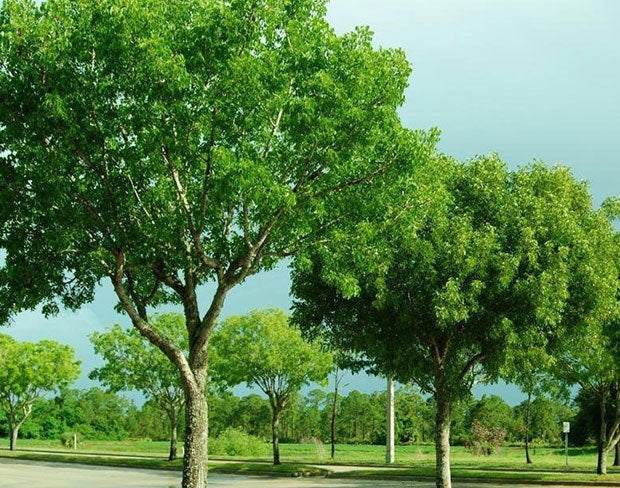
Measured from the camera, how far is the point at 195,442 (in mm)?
18250

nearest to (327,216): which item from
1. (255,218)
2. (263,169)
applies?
(255,218)

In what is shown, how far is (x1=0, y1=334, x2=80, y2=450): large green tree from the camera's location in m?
59.6

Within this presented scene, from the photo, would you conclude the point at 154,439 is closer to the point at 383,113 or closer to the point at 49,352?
the point at 49,352

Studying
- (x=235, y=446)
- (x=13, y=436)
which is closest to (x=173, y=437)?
(x=235, y=446)

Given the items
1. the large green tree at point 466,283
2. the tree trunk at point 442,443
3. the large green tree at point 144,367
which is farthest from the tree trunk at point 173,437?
the tree trunk at point 442,443

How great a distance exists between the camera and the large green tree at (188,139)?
53.0ft

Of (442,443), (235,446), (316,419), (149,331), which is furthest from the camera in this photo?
(316,419)

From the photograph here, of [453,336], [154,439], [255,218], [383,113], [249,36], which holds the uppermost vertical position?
[249,36]

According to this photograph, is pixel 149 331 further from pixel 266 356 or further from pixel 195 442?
pixel 266 356

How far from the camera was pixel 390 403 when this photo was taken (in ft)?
142

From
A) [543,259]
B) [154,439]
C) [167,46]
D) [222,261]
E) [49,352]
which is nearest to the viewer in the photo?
[167,46]

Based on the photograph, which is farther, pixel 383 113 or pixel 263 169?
pixel 383 113

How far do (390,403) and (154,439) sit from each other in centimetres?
5937

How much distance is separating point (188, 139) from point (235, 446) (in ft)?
154
